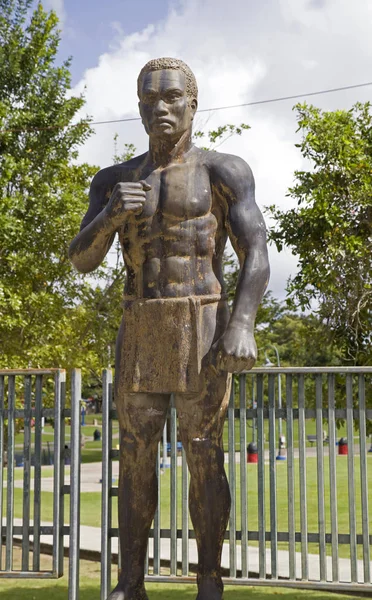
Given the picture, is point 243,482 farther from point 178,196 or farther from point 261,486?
point 178,196

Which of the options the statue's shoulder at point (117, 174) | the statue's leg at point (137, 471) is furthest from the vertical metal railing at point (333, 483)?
the statue's shoulder at point (117, 174)

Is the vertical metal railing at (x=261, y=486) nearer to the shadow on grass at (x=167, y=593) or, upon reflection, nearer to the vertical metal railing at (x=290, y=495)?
the vertical metal railing at (x=290, y=495)

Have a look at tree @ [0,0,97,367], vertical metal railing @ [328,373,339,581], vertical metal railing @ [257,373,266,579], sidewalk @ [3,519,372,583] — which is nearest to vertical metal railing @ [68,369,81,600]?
vertical metal railing @ [257,373,266,579]

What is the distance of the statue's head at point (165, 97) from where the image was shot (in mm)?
4168

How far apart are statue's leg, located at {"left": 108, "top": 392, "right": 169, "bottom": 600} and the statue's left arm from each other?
1.65ft

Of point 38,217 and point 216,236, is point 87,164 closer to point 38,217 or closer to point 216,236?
point 38,217

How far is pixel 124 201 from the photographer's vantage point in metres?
4.04

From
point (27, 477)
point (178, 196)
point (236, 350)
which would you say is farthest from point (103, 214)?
point (27, 477)

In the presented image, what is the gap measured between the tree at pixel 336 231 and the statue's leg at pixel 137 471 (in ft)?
13.3

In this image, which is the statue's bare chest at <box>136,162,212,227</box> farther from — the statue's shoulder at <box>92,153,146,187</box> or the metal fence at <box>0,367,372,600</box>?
the metal fence at <box>0,367,372,600</box>

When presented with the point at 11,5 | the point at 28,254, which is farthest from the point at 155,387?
the point at 11,5

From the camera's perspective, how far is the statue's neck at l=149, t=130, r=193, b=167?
431 centimetres

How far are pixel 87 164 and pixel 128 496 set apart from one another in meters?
11.5

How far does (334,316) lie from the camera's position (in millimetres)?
8344
